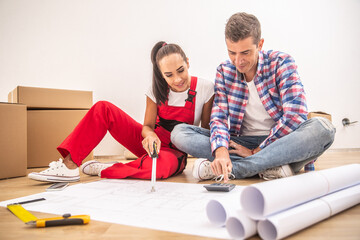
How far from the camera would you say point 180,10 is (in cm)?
263

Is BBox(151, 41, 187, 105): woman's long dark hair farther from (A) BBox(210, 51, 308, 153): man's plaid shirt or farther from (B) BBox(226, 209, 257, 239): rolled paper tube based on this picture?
(B) BBox(226, 209, 257, 239): rolled paper tube

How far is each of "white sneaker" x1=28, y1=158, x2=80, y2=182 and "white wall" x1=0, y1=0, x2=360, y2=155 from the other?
1.27 metres

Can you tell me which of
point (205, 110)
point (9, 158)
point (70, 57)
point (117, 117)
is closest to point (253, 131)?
point (205, 110)

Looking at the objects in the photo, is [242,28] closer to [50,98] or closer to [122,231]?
[122,231]

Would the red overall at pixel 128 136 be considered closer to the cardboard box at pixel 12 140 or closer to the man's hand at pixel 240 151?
the man's hand at pixel 240 151

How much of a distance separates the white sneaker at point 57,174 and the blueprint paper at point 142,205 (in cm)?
15

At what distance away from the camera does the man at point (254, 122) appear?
1.07 m

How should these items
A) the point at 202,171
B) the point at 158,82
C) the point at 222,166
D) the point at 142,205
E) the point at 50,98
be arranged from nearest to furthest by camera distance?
the point at 142,205 → the point at 222,166 → the point at 202,171 → the point at 158,82 → the point at 50,98

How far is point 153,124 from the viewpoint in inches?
56.8

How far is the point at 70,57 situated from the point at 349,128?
107 inches

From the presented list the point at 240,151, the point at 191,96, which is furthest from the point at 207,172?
the point at 191,96

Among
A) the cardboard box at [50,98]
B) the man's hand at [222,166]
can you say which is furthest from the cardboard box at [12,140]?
the man's hand at [222,166]

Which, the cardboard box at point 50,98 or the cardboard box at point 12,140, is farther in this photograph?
the cardboard box at point 50,98

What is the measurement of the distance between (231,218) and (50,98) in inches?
68.7
